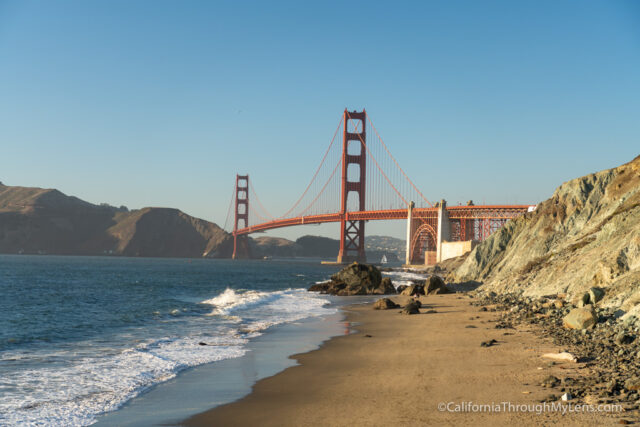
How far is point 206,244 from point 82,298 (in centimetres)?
Answer: 16355

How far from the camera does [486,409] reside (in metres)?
8.30

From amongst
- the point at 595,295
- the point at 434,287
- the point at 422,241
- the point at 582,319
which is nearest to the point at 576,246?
the point at 434,287

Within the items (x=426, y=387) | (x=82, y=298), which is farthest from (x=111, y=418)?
(x=82, y=298)

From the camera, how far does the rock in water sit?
13.6m

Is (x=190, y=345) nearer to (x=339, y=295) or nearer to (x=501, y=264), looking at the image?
(x=339, y=295)

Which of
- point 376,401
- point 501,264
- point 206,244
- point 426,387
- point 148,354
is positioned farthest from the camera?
point 206,244

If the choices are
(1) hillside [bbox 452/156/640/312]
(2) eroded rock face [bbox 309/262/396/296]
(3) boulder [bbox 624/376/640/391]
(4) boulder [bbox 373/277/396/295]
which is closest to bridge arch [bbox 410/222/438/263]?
(1) hillside [bbox 452/156/640/312]

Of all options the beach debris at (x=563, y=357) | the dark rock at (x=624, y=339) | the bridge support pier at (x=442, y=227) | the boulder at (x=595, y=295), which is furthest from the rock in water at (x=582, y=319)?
the bridge support pier at (x=442, y=227)

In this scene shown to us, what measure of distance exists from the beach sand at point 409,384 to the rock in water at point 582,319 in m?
1.02

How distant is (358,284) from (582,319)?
27458 mm

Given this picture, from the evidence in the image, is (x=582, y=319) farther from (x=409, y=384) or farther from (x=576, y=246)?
(x=576, y=246)

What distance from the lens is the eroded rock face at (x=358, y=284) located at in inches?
1575

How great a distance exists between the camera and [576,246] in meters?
26.6

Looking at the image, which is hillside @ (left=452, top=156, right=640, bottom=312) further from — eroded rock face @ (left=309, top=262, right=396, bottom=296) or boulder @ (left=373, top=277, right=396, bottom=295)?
eroded rock face @ (left=309, top=262, right=396, bottom=296)
